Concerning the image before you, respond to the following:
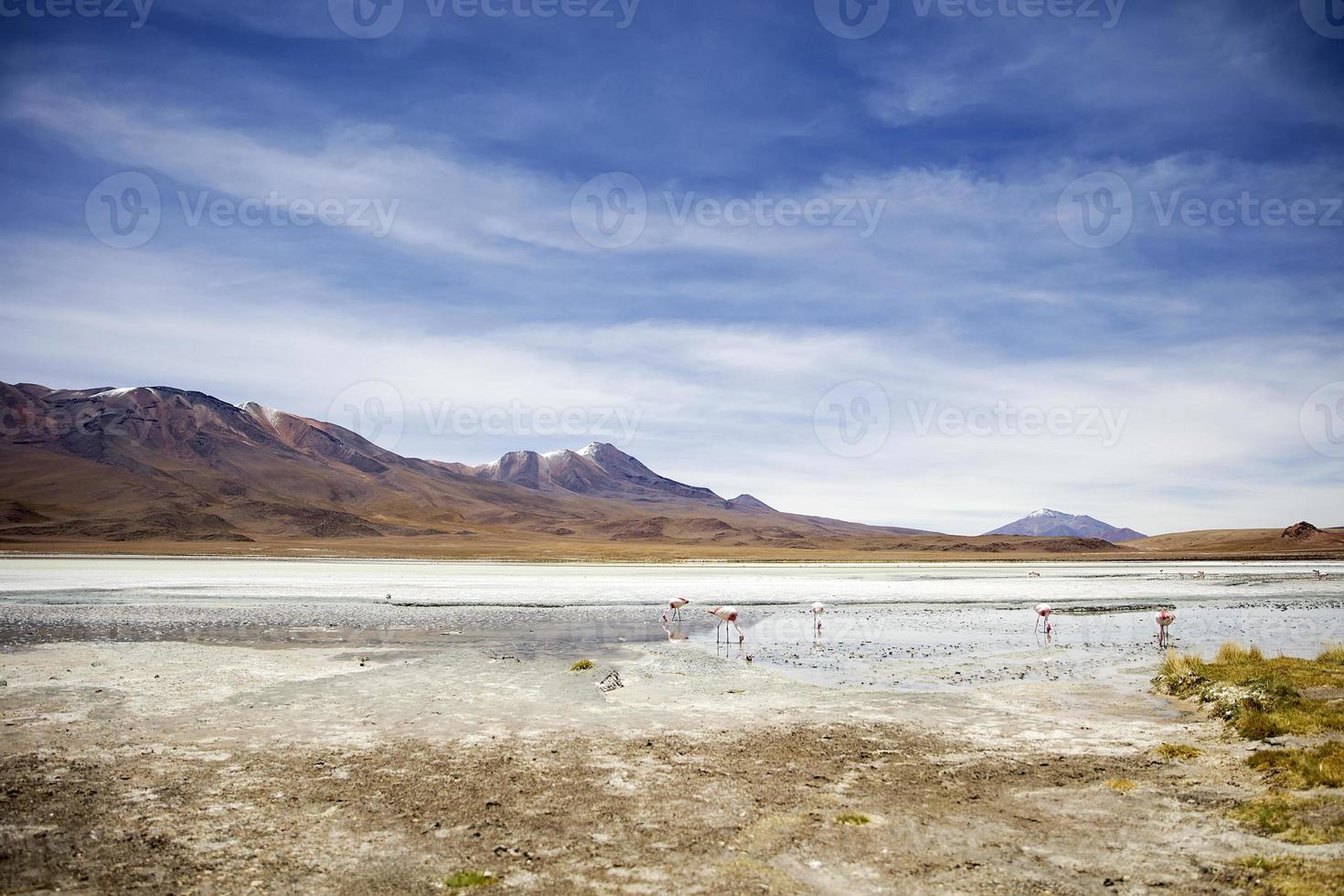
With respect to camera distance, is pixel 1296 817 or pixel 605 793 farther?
pixel 605 793

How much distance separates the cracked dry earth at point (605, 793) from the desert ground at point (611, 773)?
4 cm

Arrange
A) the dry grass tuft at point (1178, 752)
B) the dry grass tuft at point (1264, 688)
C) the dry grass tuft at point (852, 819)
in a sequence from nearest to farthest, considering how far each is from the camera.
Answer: the dry grass tuft at point (852, 819) → the dry grass tuft at point (1178, 752) → the dry grass tuft at point (1264, 688)

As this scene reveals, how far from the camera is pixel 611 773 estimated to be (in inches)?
390

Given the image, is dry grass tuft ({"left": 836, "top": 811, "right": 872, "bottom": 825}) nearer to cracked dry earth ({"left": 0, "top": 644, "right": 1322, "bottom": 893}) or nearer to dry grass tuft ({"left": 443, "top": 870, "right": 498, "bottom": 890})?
cracked dry earth ({"left": 0, "top": 644, "right": 1322, "bottom": 893})

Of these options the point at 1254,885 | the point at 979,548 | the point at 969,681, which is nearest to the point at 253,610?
the point at 969,681

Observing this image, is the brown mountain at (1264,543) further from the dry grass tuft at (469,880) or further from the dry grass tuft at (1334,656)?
the dry grass tuft at (469,880)

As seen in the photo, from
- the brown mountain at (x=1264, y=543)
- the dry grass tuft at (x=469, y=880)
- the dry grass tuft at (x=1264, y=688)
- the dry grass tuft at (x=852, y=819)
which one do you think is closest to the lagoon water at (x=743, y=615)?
the dry grass tuft at (x=1264, y=688)

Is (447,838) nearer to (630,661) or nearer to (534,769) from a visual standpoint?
(534,769)

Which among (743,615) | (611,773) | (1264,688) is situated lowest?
(743,615)

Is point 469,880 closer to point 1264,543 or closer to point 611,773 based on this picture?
point 611,773

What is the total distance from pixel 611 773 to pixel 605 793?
2.50ft

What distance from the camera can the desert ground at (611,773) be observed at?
22.9ft

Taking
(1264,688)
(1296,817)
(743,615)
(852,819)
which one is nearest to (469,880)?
(852,819)

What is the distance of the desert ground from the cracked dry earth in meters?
0.04
